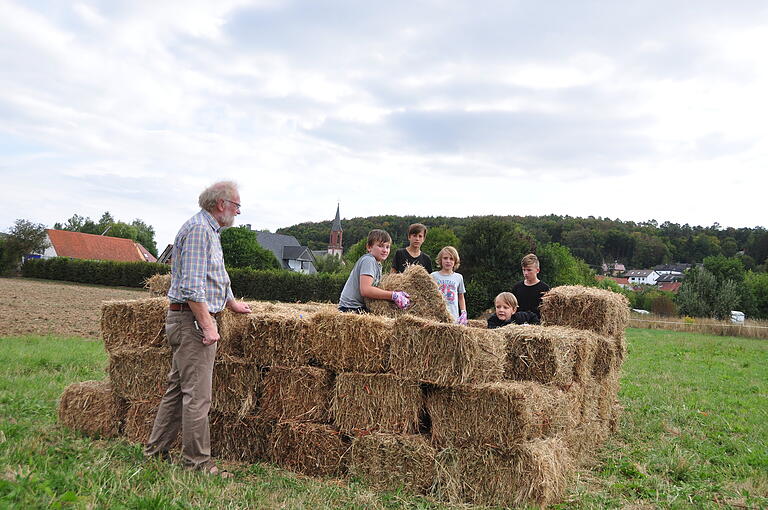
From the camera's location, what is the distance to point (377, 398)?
189 inches

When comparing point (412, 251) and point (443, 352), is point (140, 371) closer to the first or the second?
point (443, 352)

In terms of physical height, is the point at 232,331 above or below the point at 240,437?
above

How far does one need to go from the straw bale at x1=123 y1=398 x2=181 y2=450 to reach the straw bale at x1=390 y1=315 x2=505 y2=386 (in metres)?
2.48

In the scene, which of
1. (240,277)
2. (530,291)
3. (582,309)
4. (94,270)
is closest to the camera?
(582,309)

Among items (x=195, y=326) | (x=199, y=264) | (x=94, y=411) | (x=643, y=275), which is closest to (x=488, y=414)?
(x=195, y=326)

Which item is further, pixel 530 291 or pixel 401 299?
pixel 530 291

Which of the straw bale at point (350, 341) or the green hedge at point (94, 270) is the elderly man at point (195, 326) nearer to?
the straw bale at point (350, 341)

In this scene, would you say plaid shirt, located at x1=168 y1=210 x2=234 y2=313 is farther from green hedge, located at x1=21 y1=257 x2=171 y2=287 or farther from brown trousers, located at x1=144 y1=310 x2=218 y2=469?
green hedge, located at x1=21 y1=257 x2=171 y2=287

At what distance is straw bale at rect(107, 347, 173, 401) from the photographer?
5344mm

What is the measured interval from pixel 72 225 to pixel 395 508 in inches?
5023

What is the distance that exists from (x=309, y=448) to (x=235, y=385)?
35.7 inches

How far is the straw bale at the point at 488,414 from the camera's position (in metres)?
4.43

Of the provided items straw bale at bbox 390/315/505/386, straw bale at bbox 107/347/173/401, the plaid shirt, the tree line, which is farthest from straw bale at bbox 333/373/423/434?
the tree line

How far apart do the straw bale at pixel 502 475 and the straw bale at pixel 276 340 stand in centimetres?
155
